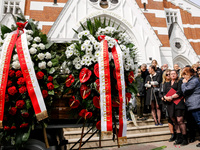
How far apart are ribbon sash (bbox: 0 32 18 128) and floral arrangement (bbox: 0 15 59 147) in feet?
0.17

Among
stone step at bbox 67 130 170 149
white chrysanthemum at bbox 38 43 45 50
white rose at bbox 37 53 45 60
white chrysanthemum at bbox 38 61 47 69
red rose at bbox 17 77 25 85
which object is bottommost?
stone step at bbox 67 130 170 149

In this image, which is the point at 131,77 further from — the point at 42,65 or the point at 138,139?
the point at 138,139

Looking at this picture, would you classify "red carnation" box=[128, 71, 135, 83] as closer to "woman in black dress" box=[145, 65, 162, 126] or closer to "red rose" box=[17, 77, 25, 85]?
"red rose" box=[17, 77, 25, 85]

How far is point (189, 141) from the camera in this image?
4.32 metres

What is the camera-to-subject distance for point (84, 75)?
2076mm

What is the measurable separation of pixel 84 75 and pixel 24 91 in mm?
801

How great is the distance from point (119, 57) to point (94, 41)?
44 centimetres

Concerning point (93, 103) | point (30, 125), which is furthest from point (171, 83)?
point (30, 125)

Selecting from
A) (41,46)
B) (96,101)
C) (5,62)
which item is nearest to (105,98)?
(96,101)

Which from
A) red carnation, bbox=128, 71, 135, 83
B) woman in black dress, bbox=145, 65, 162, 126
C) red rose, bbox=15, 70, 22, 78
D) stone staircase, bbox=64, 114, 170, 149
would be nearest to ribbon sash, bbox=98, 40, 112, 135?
red carnation, bbox=128, 71, 135, 83

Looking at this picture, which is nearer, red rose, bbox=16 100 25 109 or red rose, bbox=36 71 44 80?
red rose, bbox=16 100 25 109

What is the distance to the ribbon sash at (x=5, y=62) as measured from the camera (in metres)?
1.83

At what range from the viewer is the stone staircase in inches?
157

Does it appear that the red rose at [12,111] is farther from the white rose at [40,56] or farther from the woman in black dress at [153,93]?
the woman in black dress at [153,93]
